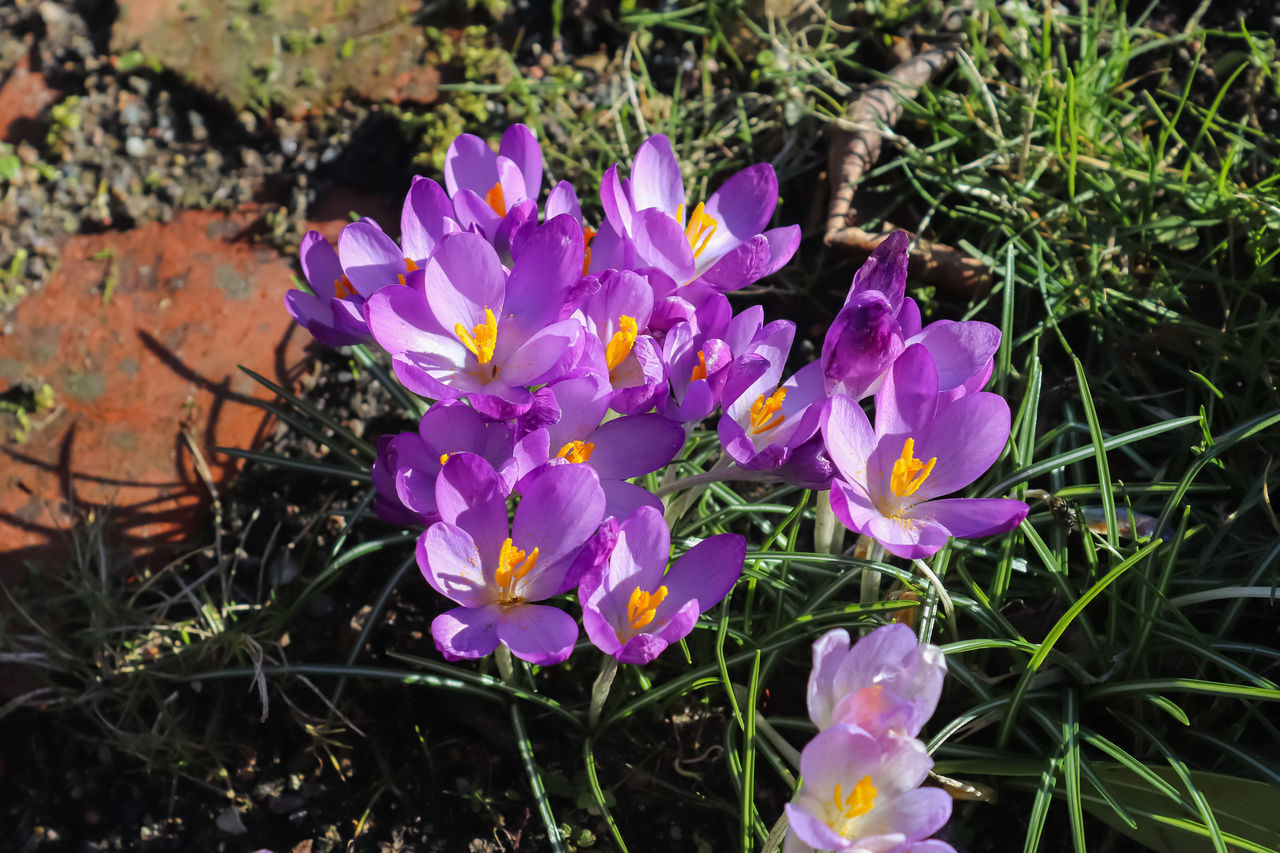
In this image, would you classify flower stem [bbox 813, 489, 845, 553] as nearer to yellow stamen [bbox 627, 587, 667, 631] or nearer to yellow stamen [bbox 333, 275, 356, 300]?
yellow stamen [bbox 627, 587, 667, 631]

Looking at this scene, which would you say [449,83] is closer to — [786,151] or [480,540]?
[786,151]

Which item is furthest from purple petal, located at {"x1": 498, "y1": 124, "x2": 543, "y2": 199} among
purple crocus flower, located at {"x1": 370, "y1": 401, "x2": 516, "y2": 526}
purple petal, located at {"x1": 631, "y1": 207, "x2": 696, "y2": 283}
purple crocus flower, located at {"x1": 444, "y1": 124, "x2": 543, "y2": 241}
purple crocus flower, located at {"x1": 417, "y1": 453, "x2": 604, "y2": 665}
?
purple crocus flower, located at {"x1": 417, "y1": 453, "x2": 604, "y2": 665}

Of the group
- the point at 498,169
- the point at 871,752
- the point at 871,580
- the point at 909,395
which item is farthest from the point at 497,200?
the point at 871,752

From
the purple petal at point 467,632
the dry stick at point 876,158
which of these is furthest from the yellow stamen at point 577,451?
the dry stick at point 876,158

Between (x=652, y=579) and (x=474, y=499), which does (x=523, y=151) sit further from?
(x=652, y=579)

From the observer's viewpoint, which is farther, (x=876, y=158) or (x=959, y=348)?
(x=876, y=158)

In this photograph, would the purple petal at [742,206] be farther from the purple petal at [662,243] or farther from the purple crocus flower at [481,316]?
the purple crocus flower at [481,316]

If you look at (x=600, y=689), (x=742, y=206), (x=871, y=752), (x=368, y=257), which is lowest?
(x=600, y=689)

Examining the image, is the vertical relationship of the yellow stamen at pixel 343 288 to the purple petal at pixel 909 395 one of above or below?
above
